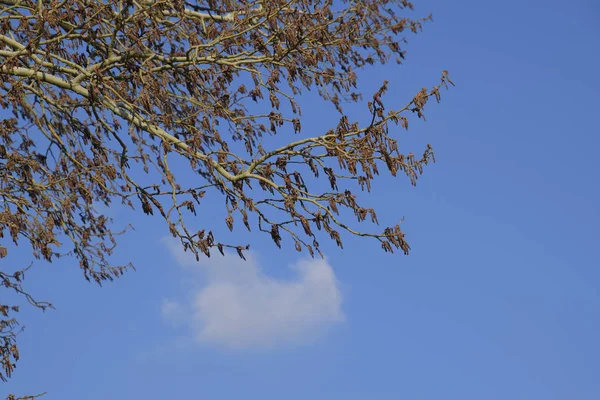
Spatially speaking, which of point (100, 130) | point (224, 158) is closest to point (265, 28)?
point (100, 130)

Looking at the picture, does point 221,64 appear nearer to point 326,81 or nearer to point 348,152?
point 348,152

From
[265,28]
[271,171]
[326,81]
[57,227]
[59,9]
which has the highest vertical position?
[265,28]

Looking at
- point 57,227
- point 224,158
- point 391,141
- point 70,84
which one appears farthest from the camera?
point 57,227

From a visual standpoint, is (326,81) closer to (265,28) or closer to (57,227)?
(265,28)

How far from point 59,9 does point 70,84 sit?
0.75 m

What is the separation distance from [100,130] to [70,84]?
2.03m

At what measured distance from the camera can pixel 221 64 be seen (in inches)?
320

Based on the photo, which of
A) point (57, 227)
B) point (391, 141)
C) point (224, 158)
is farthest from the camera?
point (57, 227)

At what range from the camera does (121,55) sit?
26.5 feet

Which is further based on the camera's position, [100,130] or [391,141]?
[100,130]

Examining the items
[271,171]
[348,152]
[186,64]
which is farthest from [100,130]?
[348,152]

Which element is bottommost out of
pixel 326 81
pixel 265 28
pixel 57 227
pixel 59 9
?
pixel 57 227

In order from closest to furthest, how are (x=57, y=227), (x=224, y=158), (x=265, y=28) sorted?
1. (x=224, y=158)
2. (x=57, y=227)
3. (x=265, y=28)

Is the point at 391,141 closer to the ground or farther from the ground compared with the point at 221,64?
closer to the ground
